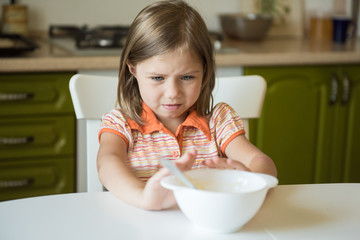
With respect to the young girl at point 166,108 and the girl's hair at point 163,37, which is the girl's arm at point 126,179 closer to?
the young girl at point 166,108

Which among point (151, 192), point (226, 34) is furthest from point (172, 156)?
point (226, 34)

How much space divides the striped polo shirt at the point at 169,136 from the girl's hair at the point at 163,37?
0.03 m

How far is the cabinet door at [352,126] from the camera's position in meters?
2.35

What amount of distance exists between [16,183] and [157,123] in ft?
3.27

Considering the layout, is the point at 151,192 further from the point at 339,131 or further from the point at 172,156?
the point at 339,131

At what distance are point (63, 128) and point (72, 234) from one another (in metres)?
1.27

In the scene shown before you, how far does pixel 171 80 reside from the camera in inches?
44.8

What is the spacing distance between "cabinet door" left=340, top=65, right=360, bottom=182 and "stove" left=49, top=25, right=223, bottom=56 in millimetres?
582

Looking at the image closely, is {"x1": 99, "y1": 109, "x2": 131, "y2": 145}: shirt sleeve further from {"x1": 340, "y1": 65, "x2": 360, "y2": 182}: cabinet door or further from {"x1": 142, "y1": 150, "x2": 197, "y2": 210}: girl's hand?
{"x1": 340, "y1": 65, "x2": 360, "y2": 182}: cabinet door

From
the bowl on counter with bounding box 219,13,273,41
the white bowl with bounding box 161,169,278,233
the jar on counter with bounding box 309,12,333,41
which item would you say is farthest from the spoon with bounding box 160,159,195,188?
the jar on counter with bounding box 309,12,333,41

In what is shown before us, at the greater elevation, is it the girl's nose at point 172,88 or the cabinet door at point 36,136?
the girl's nose at point 172,88

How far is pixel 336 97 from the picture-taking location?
235cm

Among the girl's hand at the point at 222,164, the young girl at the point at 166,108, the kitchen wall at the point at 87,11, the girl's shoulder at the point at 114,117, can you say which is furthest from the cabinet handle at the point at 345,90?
the girl's hand at the point at 222,164

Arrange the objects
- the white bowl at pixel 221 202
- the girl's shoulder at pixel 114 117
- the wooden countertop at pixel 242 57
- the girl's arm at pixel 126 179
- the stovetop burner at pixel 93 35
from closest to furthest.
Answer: the white bowl at pixel 221 202 < the girl's arm at pixel 126 179 < the girl's shoulder at pixel 114 117 < the wooden countertop at pixel 242 57 < the stovetop burner at pixel 93 35
